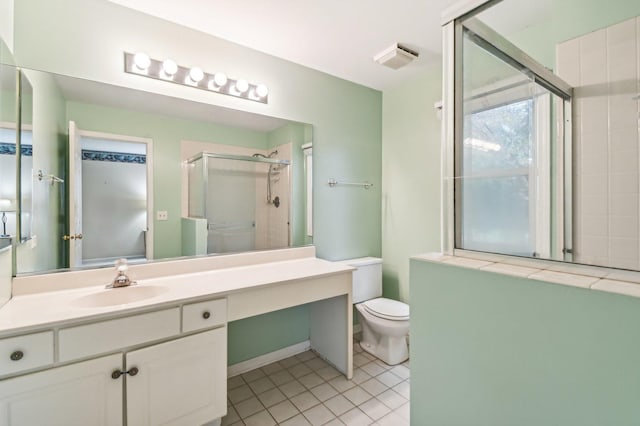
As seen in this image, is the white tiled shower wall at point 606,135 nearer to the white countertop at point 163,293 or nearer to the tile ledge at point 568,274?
the tile ledge at point 568,274

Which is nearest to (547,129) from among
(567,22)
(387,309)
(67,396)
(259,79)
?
(567,22)

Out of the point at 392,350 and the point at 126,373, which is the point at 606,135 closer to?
the point at 392,350

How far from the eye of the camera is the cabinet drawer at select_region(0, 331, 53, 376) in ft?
3.24

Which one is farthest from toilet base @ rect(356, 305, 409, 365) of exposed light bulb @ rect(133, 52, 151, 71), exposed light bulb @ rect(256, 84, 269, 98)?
exposed light bulb @ rect(133, 52, 151, 71)

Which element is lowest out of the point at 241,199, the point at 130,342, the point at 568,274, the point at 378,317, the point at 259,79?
the point at 378,317

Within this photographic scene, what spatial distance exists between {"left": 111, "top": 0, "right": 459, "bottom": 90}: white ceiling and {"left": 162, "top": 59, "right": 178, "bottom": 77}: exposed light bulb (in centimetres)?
28

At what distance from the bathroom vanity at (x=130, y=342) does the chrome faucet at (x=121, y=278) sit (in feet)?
0.12

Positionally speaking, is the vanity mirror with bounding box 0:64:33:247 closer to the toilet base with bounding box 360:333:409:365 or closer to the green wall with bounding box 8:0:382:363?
the green wall with bounding box 8:0:382:363

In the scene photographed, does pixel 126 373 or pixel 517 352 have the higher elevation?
pixel 517 352

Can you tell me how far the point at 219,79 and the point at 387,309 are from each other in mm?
2060

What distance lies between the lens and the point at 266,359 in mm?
2184

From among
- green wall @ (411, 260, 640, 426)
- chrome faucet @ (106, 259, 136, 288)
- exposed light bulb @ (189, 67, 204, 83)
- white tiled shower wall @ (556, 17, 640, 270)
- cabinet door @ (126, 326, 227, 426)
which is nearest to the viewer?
green wall @ (411, 260, 640, 426)

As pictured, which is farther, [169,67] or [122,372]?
[169,67]

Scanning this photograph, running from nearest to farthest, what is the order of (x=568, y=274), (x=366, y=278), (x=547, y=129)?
(x=568, y=274)
(x=547, y=129)
(x=366, y=278)
